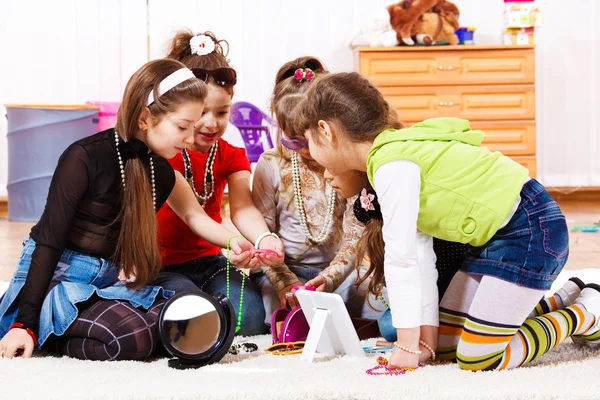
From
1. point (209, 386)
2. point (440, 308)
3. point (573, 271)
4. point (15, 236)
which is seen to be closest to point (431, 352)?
point (440, 308)

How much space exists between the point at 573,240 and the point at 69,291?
2.11 meters

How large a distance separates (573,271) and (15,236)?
7.09ft

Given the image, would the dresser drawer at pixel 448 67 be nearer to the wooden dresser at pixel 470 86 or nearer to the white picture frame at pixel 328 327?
the wooden dresser at pixel 470 86

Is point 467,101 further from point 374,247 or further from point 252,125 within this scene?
point 374,247

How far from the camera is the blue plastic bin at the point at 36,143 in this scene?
12.3 ft

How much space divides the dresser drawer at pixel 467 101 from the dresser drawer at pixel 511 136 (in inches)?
1.2

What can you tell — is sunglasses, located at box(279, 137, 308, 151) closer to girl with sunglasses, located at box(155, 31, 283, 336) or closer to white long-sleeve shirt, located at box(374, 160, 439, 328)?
girl with sunglasses, located at box(155, 31, 283, 336)

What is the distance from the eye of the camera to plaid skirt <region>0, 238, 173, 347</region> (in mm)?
1432

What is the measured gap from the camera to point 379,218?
4.75 ft

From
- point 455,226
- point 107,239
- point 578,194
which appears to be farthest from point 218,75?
point 578,194

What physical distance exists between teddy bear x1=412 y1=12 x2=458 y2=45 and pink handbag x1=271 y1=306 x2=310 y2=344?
2.64 metres

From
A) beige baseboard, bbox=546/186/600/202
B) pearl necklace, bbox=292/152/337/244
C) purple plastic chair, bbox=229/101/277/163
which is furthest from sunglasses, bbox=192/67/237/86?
beige baseboard, bbox=546/186/600/202

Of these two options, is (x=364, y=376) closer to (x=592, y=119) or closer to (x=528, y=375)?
(x=528, y=375)

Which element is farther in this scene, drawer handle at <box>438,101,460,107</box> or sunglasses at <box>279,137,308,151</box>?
drawer handle at <box>438,101,460,107</box>
